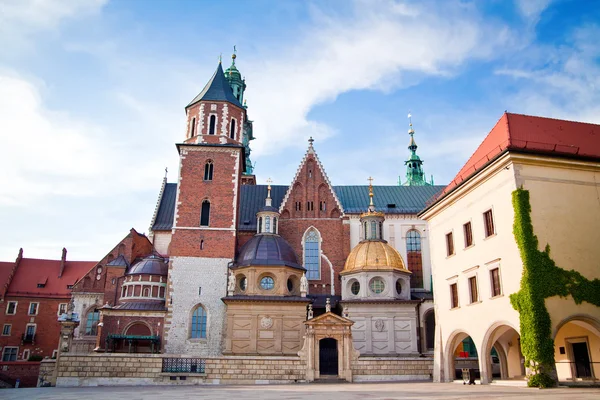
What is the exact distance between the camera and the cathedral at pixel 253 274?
38.0 meters

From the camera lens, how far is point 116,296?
4462 centimetres

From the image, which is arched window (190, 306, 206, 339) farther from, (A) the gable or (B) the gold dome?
(A) the gable

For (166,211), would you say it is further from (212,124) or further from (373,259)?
(373,259)

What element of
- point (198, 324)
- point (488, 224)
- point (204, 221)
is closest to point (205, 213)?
point (204, 221)

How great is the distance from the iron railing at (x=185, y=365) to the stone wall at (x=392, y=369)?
933cm

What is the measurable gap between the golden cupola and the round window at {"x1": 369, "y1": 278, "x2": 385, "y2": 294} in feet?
3.03

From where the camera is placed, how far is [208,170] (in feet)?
142

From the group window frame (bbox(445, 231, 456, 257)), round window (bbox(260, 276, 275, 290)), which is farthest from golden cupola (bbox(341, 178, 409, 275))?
window frame (bbox(445, 231, 456, 257))

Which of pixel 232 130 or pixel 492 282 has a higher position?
pixel 232 130

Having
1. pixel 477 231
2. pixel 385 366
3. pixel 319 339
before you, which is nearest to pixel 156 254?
pixel 319 339

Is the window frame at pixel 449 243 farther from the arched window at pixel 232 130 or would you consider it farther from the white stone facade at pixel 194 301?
the arched window at pixel 232 130

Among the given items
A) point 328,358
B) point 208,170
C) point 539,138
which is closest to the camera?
point 539,138

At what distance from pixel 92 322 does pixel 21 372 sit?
22.8 feet

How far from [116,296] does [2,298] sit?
18679mm
